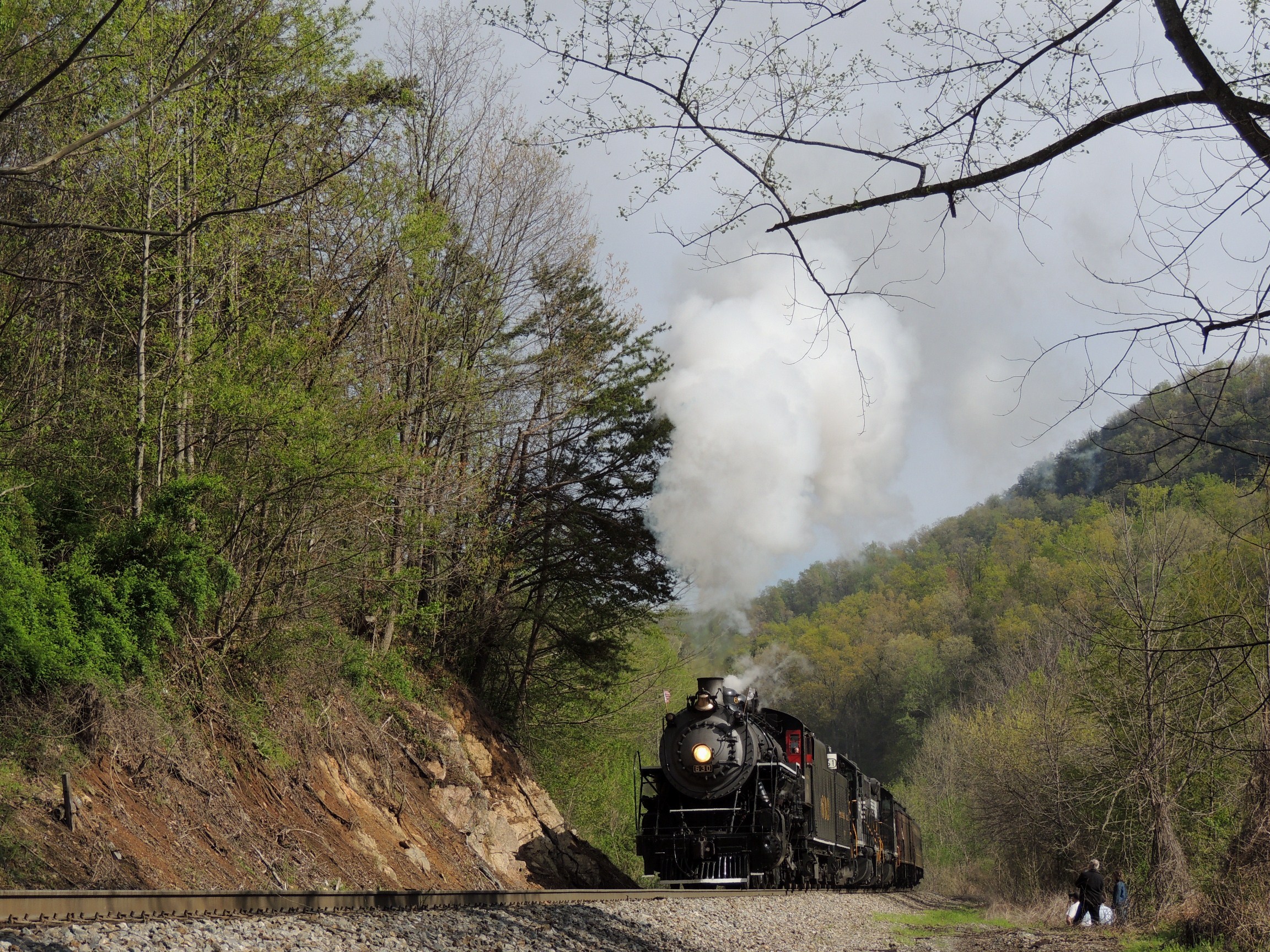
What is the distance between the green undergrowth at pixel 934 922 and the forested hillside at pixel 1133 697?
313 cm

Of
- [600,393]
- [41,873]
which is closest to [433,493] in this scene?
[600,393]

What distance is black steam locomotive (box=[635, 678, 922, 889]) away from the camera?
58.1 feet

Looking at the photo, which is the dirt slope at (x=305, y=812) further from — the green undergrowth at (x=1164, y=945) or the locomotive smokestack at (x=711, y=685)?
the green undergrowth at (x=1164, y=945)

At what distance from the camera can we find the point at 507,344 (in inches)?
1048

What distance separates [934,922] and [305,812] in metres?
12.3

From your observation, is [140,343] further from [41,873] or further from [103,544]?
[41,873]

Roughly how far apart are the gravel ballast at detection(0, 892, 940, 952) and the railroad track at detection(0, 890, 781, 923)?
34 centimetres

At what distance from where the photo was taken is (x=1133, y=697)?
24.7 m

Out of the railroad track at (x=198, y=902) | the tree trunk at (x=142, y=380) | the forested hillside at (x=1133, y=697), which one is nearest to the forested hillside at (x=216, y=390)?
the tree trunk at (x=142, y=380)

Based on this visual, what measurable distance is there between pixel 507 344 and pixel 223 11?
47.4 feet

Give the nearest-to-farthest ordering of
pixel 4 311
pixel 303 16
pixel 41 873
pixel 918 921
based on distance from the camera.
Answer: pixel 41 873, pixel 4 311, pixel 303 16, pixel 918 921

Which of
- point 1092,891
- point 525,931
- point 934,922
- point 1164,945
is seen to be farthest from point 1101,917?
point 525,931

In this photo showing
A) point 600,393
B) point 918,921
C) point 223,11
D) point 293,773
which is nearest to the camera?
point 223,11

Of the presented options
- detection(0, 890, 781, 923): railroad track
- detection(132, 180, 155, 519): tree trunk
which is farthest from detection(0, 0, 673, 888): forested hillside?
detection(0, 890, 781, 923): railroad track
